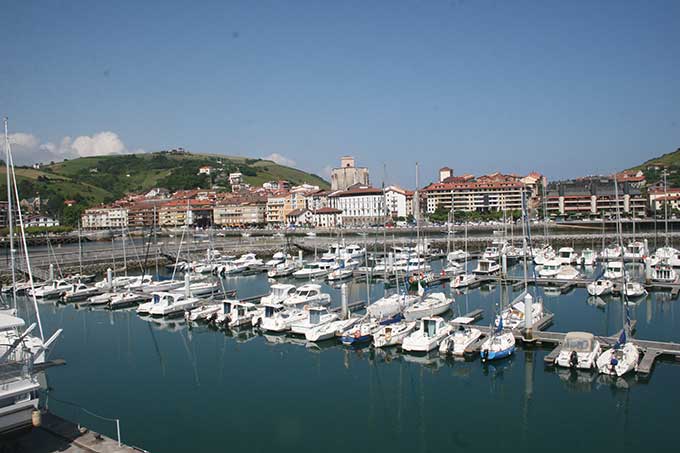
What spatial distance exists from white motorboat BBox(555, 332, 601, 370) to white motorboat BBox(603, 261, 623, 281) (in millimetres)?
16254

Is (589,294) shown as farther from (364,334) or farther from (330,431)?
(330,431)

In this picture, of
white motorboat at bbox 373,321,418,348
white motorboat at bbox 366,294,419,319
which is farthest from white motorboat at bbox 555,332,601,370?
white motorboat at bbox 366,294,419,319

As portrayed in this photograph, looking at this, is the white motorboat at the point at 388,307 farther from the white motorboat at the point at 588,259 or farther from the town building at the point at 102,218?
the town building at the point at 102,218

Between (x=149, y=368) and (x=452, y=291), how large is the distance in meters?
19.8

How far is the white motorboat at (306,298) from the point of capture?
30.2 meters

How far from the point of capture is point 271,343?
24.0 meters

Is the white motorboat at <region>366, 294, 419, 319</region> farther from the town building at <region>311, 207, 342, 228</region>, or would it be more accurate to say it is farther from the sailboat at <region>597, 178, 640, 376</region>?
the town building at <region>311, 207, 342, 228</region>

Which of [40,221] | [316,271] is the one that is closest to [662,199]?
[316,271]

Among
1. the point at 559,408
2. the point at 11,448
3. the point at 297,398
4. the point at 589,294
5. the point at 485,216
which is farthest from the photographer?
the point at 485,216

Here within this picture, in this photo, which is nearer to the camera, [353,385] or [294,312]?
[353,385]

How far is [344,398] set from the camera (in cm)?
1752

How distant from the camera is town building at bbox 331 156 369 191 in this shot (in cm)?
15350

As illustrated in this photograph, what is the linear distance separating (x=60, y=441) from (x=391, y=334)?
12.9 m

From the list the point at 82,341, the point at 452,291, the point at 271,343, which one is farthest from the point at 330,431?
the point at 452,291
